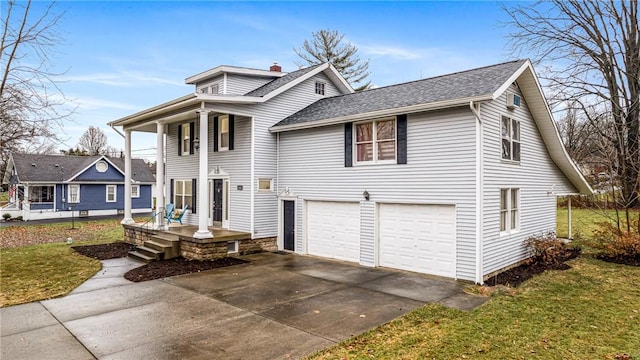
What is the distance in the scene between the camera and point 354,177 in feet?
37.8

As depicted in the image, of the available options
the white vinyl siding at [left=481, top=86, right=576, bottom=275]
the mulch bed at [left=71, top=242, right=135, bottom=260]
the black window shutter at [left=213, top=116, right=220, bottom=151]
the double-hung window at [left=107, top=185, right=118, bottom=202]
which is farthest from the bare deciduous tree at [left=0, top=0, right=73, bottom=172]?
the double-hung window at [left=107, top=185, right=118, bottom=202]

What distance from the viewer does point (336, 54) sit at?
34.7m

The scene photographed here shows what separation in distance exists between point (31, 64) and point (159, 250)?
6.59 m

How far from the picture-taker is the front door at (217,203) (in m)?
14.5

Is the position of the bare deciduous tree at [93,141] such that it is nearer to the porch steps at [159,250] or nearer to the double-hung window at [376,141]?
the porch steps at [159,250]

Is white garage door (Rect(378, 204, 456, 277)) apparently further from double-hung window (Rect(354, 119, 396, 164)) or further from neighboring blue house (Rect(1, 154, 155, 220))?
neighboring blue house (Rect(1, 154, 155, 220))

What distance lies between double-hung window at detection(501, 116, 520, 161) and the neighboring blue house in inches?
1160

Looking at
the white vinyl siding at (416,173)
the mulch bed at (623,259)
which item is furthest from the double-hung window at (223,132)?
the mulch bed at (623,259)

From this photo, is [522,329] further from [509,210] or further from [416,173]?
[509,210]

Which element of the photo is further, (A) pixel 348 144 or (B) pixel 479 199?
(A) pixel 348 144

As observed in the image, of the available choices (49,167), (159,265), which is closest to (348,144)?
(159,265)

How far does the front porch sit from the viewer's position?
11.6 metres

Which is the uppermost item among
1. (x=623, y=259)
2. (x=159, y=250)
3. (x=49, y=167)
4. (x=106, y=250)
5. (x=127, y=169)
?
(x=49, y=167)

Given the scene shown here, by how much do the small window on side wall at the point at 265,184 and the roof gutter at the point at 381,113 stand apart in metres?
1.80
